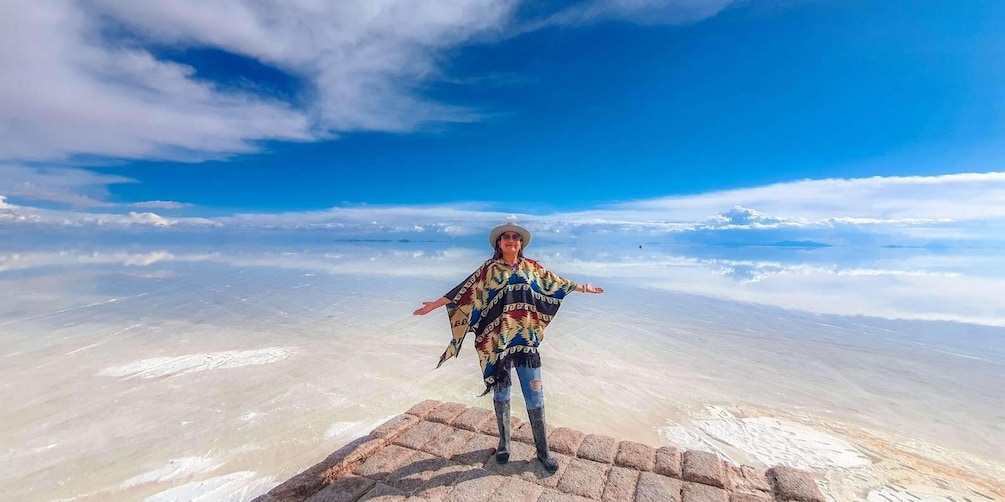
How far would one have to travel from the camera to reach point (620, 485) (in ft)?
13.1

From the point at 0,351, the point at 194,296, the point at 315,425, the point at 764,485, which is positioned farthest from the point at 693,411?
the point at 194,296

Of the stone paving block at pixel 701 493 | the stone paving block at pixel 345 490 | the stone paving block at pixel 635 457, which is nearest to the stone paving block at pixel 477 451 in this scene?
the stone paving block at pixel 345 490

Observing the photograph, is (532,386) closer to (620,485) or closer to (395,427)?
(620,485)

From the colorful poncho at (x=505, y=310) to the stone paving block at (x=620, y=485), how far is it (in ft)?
4.29

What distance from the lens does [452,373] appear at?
28.2 ft

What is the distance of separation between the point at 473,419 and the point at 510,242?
2456 mm

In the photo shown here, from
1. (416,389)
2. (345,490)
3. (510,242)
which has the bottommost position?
(416,389)

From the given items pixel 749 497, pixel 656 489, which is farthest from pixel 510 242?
pixel 749 497

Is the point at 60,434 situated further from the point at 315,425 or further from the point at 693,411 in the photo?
the point at 693,411

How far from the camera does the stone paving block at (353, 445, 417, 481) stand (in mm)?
4195

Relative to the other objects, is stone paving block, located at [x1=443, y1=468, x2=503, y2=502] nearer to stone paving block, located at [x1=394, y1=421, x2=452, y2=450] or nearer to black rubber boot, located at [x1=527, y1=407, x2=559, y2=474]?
black rubber boot, located at [x1=527, y1=407, x2=559, y2=474]

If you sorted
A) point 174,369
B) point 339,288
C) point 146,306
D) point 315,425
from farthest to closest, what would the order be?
point 339,288 → point 146,306 → point 174,369 → point 315,425

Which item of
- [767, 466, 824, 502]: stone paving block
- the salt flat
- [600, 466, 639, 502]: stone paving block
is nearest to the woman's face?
[600, 466, 639, 502]: stone paving block

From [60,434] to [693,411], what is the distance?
9478mm
